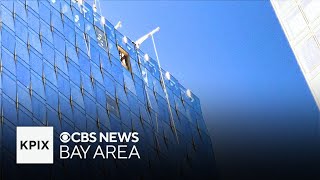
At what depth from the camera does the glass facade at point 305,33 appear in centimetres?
2359

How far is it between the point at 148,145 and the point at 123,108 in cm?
260

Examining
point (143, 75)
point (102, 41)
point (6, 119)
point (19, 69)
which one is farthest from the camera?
point (143, 75)

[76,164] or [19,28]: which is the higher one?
[19,28]

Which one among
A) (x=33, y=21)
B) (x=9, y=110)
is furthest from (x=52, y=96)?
(x=33, y=21)

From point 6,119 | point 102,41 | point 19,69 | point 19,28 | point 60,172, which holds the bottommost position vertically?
point 60,172

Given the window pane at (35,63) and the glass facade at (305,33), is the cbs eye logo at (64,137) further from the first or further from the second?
the glass facade at (305,33)

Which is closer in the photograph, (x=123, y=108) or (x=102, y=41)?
(x=123, y=108)

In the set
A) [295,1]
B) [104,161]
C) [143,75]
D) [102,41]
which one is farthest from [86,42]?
[295,1]

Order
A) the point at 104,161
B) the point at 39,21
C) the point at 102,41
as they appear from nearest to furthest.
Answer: the point at 104,161 < the point at 39,21 < the point at 102,41

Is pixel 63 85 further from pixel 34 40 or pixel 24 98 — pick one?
pixel 24 98

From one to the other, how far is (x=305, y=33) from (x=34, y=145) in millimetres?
12355

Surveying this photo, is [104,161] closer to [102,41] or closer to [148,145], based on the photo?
[148,145]

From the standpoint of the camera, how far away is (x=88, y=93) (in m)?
30.9

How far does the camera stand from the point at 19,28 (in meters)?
28.9
